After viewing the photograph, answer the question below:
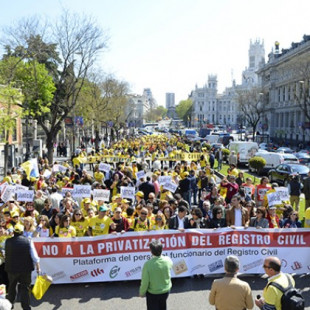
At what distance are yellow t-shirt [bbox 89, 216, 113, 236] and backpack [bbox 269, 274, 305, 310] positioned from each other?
4554 millimetres

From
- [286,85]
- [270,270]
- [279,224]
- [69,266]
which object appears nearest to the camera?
[270,270]

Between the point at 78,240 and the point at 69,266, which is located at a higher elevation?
the point at 78,240

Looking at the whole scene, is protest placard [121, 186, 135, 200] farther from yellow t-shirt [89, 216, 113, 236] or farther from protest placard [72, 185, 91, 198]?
yellow t-shirt [89, 216, 113, 236]

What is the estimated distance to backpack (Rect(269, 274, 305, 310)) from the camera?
4281 millimetres

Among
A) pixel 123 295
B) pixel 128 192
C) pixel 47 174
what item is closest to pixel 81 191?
pixel 128 192

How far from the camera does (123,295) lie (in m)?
7.49

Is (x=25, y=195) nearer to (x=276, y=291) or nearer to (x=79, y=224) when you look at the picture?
(x=79, y=224)

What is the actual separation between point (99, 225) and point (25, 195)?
3.74m

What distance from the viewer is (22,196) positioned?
11.3m

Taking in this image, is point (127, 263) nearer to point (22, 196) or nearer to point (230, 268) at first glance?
point (230, 268)

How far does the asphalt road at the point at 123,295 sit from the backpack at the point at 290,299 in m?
2.75

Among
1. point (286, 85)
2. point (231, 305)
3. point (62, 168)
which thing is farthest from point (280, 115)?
point (231, 305)

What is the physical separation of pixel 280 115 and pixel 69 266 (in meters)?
76.4

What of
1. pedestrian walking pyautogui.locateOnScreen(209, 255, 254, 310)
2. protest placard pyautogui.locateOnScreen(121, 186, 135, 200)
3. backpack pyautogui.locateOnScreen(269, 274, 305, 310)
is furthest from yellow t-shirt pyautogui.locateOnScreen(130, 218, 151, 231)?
backpack pyautogui.locateOnScreen(269, 274, 305, 310)
